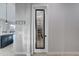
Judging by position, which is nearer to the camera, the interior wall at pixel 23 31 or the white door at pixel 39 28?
the interior wall at pixel 23 31

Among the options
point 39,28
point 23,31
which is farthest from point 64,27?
point 23,31

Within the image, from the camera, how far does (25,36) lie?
201 inches

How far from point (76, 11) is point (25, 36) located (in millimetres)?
2557

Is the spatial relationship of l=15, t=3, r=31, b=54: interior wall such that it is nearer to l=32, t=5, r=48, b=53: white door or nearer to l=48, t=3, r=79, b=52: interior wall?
l=32, t=5, r=48, b=53: white door

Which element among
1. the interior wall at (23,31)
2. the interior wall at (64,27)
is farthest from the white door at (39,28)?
the interior wall at (64,27)

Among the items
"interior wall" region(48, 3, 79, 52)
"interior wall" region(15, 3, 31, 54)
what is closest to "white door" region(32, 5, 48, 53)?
"interior wall" region(15, 3, 31, 54)

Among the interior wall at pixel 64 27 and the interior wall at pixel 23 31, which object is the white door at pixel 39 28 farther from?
the interior wall at pixel 64 27

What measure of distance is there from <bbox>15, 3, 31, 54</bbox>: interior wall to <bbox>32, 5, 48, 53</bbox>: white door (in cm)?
26

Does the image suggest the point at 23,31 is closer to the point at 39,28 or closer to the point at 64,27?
the point at 39,28

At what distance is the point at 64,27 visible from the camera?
4410 millimetres

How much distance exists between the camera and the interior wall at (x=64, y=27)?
4363 mm

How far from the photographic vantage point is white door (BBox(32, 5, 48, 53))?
200 inches

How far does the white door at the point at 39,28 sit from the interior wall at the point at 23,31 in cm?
26

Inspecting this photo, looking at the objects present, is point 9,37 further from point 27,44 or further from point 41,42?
point 41,42
